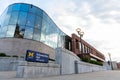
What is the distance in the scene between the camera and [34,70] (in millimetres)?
9523

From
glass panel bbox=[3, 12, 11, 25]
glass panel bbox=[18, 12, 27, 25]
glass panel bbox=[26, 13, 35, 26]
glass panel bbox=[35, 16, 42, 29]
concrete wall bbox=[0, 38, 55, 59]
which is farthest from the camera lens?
glass panel bbox=[35, 16, 42, 29]

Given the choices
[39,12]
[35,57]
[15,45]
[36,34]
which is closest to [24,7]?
[39,12]

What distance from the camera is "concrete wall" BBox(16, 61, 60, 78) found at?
28.9 feet

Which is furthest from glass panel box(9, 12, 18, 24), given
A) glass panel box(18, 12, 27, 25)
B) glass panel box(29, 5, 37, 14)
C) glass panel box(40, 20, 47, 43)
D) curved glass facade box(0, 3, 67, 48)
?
glass panel box(40, 20, 47, 43)

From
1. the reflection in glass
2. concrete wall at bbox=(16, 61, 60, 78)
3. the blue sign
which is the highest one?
the reflection in glass

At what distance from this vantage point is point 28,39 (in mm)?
22406

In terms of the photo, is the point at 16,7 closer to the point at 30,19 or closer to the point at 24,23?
the point at 30,19

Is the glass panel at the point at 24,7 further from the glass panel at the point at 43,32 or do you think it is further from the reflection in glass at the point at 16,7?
the glass panel at the point at 43,32

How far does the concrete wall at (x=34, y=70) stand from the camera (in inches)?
346

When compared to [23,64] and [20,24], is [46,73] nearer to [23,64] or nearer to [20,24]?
[23,64]

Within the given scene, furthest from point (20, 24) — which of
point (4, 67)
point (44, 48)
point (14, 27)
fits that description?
point (4, 67)

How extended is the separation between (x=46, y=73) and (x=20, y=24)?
47.5 ft

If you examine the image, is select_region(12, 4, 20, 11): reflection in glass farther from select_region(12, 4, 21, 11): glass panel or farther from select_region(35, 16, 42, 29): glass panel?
select_region(35, 16, 42, 29): glass panel

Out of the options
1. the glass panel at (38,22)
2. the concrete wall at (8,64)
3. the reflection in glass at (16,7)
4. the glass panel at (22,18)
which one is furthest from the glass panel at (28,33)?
the concrete wall at (8,64)
